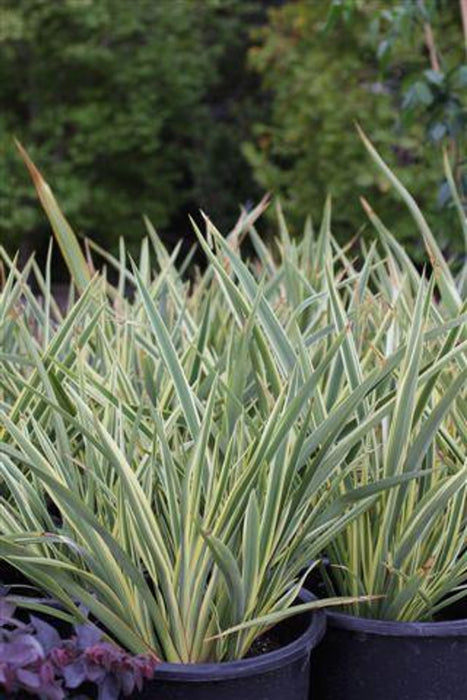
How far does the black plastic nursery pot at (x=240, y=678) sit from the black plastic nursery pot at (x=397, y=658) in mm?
113

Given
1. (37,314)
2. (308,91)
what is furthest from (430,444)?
(308,91)

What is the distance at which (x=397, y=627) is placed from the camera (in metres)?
1.33

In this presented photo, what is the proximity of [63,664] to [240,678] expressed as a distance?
0.21 metres

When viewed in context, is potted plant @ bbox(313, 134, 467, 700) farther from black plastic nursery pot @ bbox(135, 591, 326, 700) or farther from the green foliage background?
the green foliage background

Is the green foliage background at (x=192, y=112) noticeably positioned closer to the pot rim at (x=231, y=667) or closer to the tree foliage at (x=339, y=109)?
the tree foliage at (x=339, y=109)

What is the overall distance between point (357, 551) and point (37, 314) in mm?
907

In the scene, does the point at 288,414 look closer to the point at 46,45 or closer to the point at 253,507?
the point at 253,507

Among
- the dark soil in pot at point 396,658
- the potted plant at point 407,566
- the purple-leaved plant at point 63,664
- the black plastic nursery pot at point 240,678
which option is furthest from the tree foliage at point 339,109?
the purple-leaved plant at point 63,664

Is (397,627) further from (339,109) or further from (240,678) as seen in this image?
(339,109)

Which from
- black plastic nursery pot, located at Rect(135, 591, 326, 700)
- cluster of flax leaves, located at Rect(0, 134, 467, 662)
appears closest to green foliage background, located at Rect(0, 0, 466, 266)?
cluster of flax leaves, located at Rect(0, 134, 467, 662)

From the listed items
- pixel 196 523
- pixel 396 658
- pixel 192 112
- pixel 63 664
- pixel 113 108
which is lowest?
pixel 192 112

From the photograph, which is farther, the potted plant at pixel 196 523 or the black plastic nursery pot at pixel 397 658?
the black plastic nursery pot at pixel 397 658

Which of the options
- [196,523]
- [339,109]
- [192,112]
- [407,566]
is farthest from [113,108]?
[196,523]

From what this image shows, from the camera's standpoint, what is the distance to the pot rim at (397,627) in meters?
1.32
